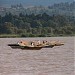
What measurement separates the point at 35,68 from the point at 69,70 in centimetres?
193

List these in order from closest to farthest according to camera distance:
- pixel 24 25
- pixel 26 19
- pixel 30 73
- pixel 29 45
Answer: pixel 30 73 → pixel 29 45 → pixel 24 25 → pixel 26 19

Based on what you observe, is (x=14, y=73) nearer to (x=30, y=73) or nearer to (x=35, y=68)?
(x=30, y=73)

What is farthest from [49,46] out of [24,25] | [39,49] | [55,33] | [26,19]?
[26,19]

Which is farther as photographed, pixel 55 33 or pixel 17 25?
pixel 17 25

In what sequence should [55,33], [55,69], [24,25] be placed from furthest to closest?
[24,25], [55,33], [55,69]

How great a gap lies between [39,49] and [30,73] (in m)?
17.7

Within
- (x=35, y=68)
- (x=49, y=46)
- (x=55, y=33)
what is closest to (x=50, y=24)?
(x=55, y=33)

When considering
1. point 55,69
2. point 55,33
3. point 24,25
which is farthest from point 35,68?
point 24,25

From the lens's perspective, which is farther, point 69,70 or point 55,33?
point 55,33

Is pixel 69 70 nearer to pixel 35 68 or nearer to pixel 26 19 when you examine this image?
pixel 35 68

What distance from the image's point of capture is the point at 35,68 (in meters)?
19.5

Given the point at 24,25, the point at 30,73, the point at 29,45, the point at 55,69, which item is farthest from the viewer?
the point at 24,25

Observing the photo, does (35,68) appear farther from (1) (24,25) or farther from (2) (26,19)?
(2) (26,19)

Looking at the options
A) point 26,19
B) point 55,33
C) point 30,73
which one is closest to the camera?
point 30,73
